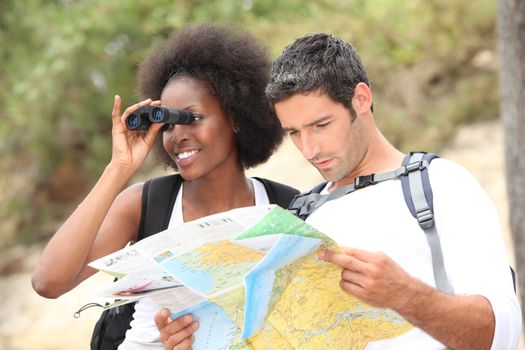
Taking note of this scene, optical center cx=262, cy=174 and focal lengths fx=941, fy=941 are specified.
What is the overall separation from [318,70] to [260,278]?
→ 26.2 inches

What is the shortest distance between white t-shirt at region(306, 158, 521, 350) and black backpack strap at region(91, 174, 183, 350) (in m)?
0.80

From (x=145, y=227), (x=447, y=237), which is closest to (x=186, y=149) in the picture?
(x=145, y=227)

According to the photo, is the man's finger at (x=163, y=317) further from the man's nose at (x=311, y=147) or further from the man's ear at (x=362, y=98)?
the man's ear at (x=362, y=98)

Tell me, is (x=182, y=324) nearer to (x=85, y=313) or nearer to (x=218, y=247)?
(x=218, y=247)

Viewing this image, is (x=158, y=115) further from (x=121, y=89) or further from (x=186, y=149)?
(x=121, y=89)

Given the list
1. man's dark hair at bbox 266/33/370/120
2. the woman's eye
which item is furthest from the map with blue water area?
the woman's eye

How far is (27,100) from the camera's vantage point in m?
11.6

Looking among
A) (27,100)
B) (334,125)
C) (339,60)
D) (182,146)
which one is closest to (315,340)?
(334,125)

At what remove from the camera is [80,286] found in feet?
34.9

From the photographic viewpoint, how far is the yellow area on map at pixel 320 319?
7.84 ft

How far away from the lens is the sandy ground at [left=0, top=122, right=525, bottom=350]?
907 cm

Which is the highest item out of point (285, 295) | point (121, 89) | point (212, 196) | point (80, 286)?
point (121, 89)

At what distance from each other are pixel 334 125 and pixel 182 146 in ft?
2.45

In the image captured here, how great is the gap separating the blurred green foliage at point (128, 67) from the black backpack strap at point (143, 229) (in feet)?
20.0
